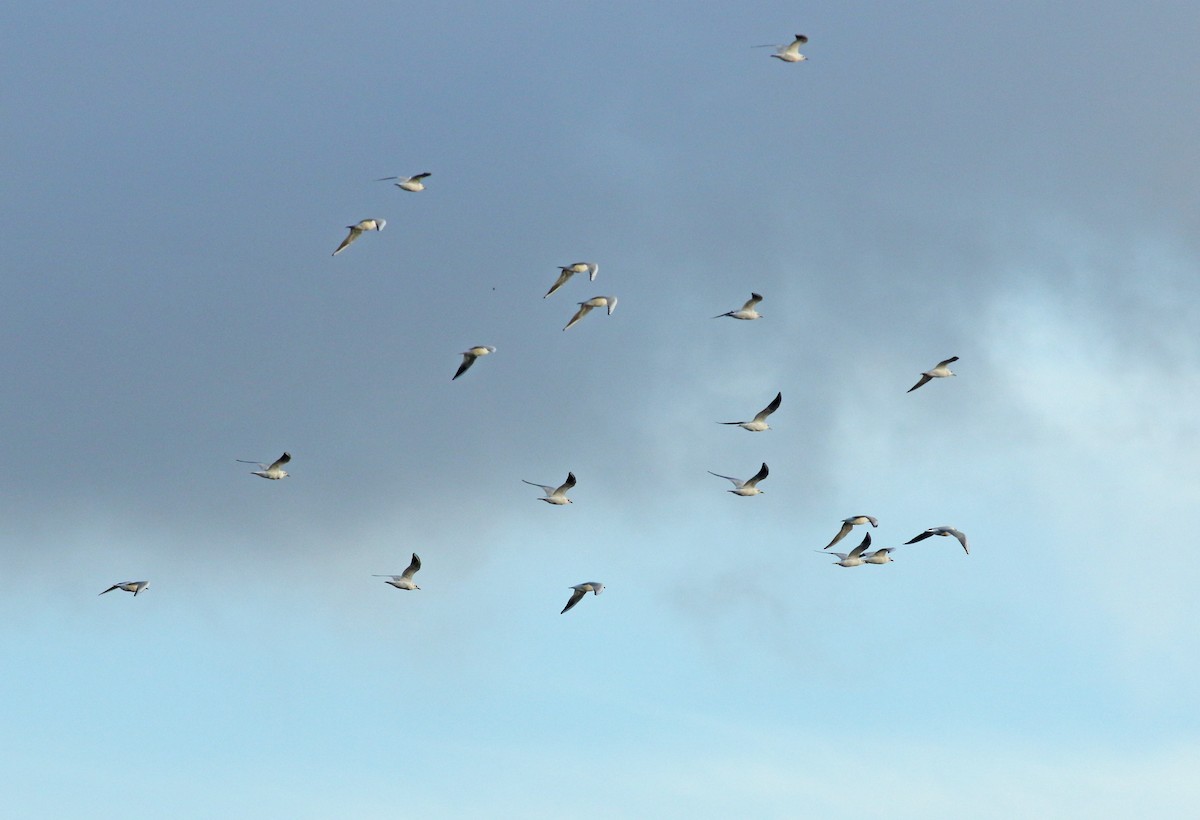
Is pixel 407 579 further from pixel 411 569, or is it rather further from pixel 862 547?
pixel 862 547

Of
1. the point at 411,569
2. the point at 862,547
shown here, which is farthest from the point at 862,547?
the point at 411,569

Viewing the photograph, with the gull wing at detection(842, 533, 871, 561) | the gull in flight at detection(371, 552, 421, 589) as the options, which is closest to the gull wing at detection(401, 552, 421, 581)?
the gull in flight at detection(371, 552, 421, 589)

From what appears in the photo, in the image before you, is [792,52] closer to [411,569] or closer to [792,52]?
[792,52]

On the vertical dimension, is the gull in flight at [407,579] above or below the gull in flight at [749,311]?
below

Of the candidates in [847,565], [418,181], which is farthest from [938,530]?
[418,181]

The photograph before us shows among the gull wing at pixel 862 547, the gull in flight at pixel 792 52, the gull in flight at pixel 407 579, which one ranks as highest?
the gull in flight at pixel 792 52

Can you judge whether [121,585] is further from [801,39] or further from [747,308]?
[801,39]

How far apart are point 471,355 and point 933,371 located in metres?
26.6

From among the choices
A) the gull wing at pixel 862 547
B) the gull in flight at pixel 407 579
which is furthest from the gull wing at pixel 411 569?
the gull wing at pixel 862 547

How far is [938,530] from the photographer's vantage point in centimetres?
11975

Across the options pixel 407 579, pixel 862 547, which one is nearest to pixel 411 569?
pixel 407 579

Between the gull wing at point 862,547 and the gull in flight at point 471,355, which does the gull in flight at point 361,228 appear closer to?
the gull in flight at point 471,355

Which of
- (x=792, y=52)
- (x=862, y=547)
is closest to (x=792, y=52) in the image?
(x=792, y=52)

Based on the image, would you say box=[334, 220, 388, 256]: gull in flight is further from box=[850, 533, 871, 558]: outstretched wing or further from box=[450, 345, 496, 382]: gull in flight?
box=[850, 533, 871, 558]: outstretched wing
